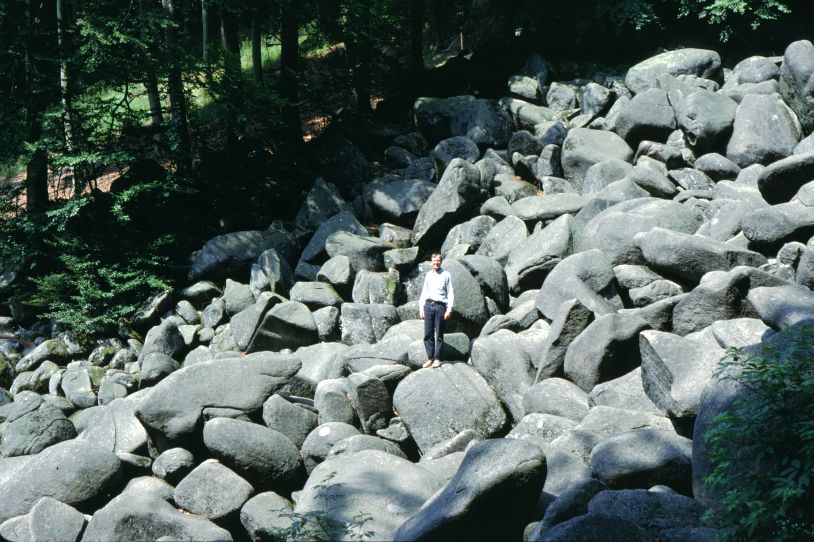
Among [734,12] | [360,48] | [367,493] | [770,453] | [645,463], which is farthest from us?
[360,48]

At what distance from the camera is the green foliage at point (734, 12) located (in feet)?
63.6

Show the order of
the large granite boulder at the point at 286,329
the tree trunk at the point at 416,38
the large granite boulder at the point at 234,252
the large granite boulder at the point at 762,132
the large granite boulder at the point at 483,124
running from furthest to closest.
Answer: the tree trunk at the point at 416,38
the large granite boulder at the point at 483,124
the large granite boulder at the point at 234,252
the large granite boulder at the point at 762,132
the large granite boulder at the point at 286,329

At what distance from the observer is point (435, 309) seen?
40.0ft

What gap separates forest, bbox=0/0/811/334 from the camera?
17875mm

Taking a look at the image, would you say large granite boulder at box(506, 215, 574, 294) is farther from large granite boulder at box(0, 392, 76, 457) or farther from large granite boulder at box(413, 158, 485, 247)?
large granite boulder at box(0, 392, 76, 457)

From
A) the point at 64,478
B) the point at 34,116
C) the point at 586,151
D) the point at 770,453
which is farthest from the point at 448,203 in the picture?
the point at 770,453

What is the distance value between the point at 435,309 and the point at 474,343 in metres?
0.81

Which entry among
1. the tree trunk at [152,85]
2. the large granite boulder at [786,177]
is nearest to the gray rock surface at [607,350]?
the large granite boulder at [786,177]

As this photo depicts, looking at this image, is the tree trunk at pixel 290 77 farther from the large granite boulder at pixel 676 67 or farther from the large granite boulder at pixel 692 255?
the large granite boulder at pixel 692 255

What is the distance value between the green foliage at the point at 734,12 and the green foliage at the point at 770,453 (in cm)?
1563

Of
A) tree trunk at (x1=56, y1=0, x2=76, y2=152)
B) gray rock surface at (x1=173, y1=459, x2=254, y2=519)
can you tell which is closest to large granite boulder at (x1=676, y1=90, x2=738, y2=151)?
gray rock surface at (x1=173, y1=459, x2=254, y2=519)

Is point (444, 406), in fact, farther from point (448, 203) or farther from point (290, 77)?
point (290, 77)

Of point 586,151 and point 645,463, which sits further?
point 586,151

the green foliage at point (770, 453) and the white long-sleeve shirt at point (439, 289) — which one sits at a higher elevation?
the green foliage at point (770, 453)
